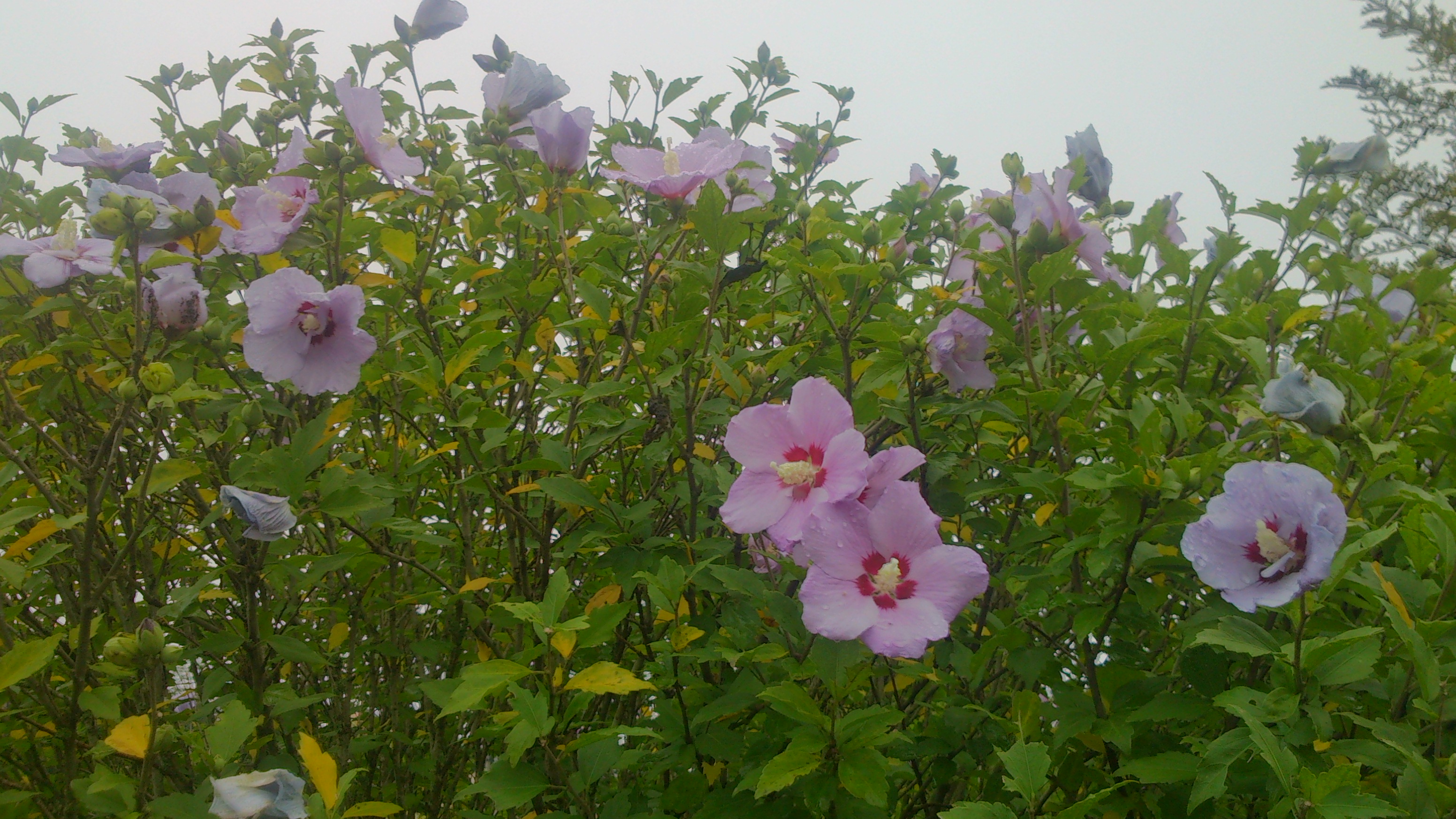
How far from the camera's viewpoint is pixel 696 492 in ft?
4.63

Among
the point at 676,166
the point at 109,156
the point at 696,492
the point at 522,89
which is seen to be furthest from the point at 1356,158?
the point at 109,156

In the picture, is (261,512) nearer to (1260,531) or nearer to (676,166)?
(676,166)

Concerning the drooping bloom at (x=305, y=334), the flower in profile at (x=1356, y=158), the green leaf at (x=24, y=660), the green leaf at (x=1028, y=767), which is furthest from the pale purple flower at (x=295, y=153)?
the flower in profile at (x=1356, y=158)

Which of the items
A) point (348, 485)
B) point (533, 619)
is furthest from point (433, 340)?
point (533, 619)

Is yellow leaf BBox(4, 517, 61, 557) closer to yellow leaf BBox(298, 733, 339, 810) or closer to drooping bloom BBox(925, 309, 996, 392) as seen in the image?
yellow leaf BBox(298, 733, 339, 810)

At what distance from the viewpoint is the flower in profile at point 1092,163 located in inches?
69.7

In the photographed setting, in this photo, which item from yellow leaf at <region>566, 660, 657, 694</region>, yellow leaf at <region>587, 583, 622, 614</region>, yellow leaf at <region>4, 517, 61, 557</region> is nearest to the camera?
yellow leaf at <region>566, 660, 657, 694</region>

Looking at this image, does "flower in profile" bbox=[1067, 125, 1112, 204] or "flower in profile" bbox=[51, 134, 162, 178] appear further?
"flower in profile" bbox=[1067, 125, 1112, 204]

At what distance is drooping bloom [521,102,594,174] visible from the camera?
5.08 feet

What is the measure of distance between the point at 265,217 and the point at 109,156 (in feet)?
1.29

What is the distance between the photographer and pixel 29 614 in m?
1.82

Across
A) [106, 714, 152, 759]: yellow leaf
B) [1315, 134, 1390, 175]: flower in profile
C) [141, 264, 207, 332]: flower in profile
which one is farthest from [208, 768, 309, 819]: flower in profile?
[1315, 134, 1390, 175]: flower in profile

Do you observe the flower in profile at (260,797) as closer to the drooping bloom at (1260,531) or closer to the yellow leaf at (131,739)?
the yellow leaf at (131,739)

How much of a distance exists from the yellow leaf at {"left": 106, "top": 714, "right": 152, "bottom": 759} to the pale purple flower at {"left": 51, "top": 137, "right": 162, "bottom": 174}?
1037 millimetres
